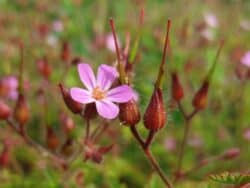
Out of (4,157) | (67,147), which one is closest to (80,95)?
(67,147)

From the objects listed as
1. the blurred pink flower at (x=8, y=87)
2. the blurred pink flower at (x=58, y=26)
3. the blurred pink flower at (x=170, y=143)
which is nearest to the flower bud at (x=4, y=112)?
the blurred pink flower at (x=8, y=87)

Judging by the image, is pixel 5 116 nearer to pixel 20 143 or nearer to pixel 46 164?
pixel 46 164

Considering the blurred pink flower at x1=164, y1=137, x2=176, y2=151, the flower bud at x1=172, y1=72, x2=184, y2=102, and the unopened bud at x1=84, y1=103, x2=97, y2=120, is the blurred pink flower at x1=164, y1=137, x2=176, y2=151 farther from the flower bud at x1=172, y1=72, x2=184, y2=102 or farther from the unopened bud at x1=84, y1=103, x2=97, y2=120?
the unopened bud at x1=84, y1=103, x2=97, y2=120

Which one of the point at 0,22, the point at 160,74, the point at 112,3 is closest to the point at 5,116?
the point at 160,74

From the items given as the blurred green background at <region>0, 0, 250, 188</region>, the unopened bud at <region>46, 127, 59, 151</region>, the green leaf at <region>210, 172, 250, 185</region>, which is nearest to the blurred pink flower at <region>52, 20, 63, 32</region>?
the blurred green background at <region>0, 0, 250, 188</region>

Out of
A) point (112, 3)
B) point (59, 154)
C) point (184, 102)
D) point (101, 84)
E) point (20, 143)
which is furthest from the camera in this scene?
point (112, 3)

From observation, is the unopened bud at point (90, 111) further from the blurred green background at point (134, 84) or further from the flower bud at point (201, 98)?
the flower bud at point (201, 98)
